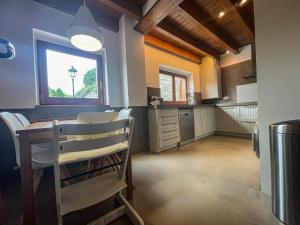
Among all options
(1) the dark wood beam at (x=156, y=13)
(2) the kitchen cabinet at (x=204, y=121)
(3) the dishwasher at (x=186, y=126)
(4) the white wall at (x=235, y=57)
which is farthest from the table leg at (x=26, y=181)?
(4) the white wall at (x=235, y=57)

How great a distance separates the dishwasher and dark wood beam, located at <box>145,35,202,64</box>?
166 cm

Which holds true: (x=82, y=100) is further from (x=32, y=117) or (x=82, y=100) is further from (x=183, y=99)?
(x=183, y=99)

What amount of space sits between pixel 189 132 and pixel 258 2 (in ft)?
8.82

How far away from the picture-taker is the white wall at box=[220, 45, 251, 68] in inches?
162

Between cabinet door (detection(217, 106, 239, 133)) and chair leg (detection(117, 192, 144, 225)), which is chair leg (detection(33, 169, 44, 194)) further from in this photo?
cabinet door (detection(217, 106, 239, 133))

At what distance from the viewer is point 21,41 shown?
187 centimetres

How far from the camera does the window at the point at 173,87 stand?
3966 mm

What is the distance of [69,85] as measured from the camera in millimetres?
2332

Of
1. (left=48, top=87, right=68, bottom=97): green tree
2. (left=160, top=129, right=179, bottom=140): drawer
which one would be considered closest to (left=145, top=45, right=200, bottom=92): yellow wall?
(left=160, top=129, right=179, bottom=140): drawer

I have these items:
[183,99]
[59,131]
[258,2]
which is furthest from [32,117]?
[183,99]

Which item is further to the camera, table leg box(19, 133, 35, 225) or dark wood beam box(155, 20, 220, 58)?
dark wood beam box(155, 20, 220, 58)

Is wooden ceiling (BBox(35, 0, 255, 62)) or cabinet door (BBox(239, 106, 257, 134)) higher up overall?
wooden ceiling (BBox(35, 0, 255, 62))

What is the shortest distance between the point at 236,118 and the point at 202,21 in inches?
104

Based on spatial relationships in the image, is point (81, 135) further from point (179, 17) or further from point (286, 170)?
point (179, 17)
